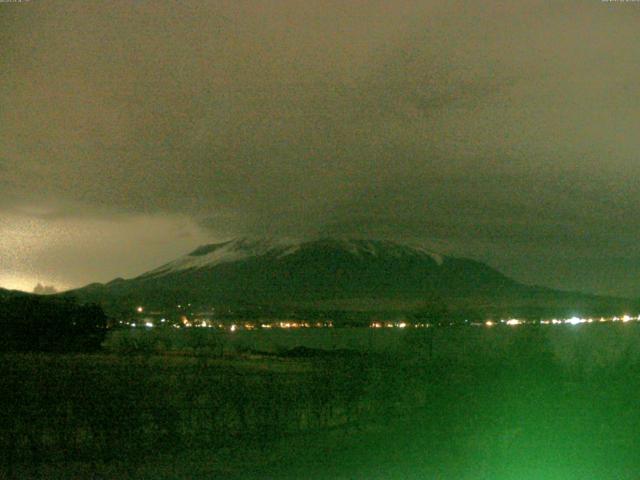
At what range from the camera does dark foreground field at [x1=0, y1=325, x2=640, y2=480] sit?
13008 millimetres

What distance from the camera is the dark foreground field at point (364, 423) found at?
42.7 feet

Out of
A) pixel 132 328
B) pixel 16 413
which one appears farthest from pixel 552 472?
pixel 132 328

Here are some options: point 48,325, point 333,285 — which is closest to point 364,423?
point 48,325

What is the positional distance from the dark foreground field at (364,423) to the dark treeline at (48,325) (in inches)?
767

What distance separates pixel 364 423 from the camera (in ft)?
55.9

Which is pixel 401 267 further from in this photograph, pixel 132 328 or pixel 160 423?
pixel 160 423

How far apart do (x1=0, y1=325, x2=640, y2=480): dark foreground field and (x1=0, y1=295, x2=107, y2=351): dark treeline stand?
63.9 feet

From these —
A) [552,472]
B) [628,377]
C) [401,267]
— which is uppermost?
[401,267]

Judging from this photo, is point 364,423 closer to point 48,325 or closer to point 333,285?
point 48,325

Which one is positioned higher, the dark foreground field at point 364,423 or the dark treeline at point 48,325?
the dark treeline at point 48,325

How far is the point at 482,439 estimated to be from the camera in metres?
15.4

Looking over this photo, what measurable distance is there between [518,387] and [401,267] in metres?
144

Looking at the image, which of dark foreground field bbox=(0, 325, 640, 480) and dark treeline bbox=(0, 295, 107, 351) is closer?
dark foreground field bbox=(0, 325, 640, 480)

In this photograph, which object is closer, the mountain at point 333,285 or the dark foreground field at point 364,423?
the dark foreground field at point 364,423
